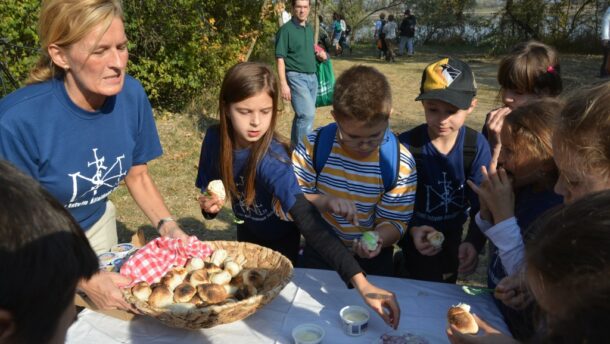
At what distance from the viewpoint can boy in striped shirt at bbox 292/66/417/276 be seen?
2170 millimetres

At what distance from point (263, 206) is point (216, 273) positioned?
1.94ft

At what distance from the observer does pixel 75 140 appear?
83.7 inches

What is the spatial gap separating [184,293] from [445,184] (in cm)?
133

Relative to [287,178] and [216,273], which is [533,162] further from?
[216,273]

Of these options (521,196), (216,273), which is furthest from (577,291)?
(216,273)

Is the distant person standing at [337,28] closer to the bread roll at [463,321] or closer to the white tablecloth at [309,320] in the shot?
the white tablecloth at [309,320]

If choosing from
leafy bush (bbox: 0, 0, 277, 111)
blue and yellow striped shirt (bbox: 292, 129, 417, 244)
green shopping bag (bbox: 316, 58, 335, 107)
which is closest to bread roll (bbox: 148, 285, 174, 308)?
blue and yellow striped shirt (bbox: 292, 129, 417, 244)

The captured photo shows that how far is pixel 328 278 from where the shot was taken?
2.18 meters

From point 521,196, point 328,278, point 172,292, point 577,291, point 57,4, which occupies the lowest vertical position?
point 328,278

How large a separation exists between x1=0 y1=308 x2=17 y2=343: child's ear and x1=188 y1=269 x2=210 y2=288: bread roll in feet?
3.71

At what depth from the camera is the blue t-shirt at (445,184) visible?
7.73 feet

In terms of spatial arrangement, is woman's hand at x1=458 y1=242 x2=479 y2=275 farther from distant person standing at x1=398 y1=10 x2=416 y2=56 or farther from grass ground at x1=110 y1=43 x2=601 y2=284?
distant person standing at x1=398 y1=10 x2=416 y2=56

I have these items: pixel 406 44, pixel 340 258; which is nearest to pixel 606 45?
pixel 340 258

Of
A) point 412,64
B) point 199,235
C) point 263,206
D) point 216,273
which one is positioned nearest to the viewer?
point 216,273
